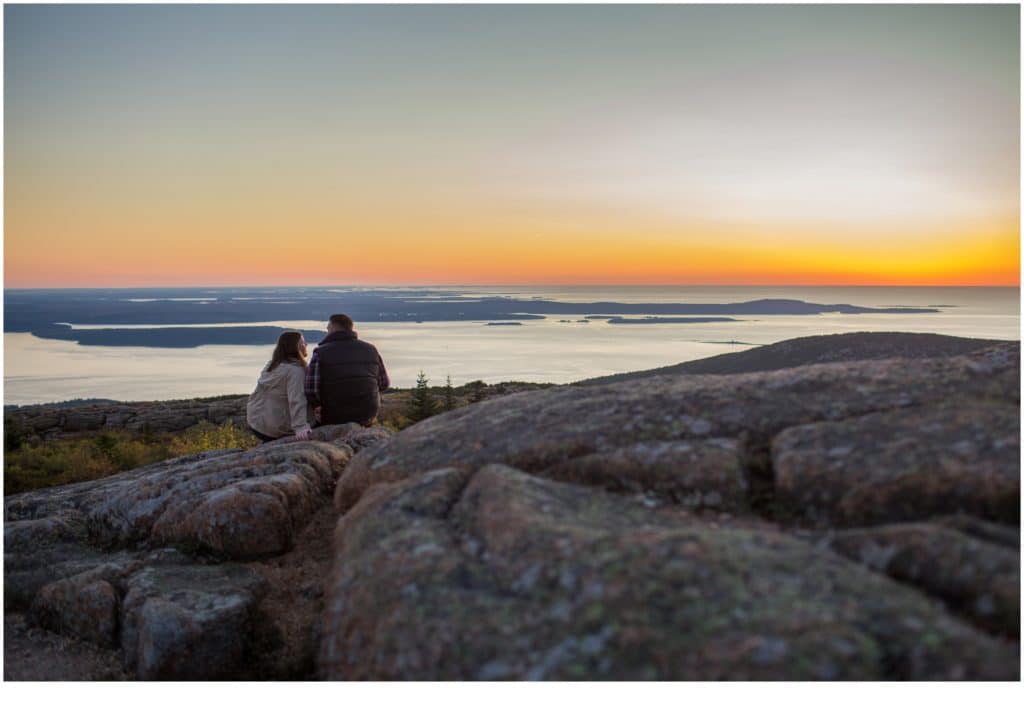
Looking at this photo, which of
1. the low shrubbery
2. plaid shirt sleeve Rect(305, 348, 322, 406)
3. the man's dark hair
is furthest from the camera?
the low shrubbery

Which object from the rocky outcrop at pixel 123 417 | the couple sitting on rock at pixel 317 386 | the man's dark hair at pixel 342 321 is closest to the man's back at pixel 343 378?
the couple sitting on rock at pixel 317 386

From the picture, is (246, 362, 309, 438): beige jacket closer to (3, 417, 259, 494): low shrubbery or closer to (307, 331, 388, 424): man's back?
(307, 331, 388, 424): man's back

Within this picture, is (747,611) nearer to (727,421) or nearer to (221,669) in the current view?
(727,421)

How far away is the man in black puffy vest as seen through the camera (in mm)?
11219

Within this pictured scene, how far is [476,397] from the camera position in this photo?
3691cm

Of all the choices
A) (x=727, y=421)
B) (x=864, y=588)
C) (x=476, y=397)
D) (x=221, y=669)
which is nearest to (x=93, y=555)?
(x=221, y=669)

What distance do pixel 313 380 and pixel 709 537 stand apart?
828cm

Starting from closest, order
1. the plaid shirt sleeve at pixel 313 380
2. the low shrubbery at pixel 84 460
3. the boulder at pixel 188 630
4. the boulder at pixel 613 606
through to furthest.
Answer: the boulder at pixel 613 606, the boulder at pixel 188 630, the plaid shirt sleeve at pixel 313 380, the low shrubbery at pixel 84 460

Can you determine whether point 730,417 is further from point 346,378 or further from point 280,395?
point 280,395

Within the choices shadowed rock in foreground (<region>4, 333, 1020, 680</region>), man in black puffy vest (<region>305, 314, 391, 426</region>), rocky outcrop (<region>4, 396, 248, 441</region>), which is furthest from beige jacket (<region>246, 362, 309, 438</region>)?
rocky outcrop (<region>4, 396, 248, 441</region>)

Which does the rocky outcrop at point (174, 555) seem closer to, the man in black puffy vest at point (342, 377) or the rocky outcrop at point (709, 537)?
the rocky outcrop at point (709, 537)

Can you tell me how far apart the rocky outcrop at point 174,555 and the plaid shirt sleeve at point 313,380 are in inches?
80.7

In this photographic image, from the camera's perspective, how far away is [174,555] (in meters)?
6.93

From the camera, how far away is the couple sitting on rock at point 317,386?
429 inches
